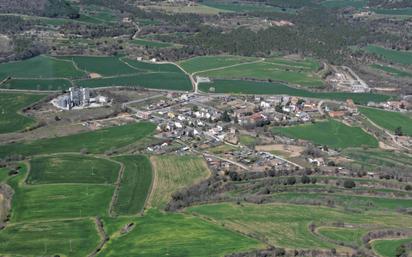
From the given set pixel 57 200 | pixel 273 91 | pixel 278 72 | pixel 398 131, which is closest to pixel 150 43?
pixel 278 72

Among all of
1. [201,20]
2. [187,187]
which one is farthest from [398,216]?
[201,20]

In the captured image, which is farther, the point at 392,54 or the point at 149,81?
the point at 392,54

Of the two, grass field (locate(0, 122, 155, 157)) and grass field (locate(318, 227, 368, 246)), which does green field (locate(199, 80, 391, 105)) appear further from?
grass field (locate(318, 227, 368, 246))

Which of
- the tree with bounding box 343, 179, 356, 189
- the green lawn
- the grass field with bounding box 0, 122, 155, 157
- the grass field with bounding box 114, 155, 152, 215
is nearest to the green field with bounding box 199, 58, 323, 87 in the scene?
the green lawn

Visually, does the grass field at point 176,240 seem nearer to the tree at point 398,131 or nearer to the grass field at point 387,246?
the grass field at point 387,246

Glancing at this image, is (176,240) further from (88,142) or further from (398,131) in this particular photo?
(398,131)

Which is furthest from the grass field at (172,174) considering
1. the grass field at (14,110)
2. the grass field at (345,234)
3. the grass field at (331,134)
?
the grass field at (14,110)

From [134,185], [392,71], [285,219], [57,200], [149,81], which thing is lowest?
[57,200]
